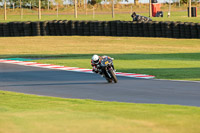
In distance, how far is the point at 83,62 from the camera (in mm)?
28031

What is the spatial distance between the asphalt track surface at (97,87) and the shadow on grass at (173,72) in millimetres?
1395

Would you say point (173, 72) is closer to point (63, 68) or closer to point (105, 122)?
point (63, 68)

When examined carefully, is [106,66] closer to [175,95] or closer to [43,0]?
[175,95]

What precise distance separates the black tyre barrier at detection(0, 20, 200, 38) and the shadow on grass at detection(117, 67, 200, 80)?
14.1m

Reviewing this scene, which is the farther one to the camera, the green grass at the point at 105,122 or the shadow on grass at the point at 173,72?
the shadow on grass at the point at 173,72

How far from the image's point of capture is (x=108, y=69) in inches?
774

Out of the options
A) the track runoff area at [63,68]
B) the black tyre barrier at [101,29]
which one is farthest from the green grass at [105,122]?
the black tyre barrier at [101,29]

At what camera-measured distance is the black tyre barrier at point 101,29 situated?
3897 cm

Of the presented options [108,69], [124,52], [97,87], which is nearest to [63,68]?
[108,69]

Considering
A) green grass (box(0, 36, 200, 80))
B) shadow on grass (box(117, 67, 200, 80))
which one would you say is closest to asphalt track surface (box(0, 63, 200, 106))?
shadow on grass (box(117, 67, 200, 80))

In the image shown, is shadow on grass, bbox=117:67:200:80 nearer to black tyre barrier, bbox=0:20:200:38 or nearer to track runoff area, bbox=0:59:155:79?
track runoff area, bbox=0:59:155:79

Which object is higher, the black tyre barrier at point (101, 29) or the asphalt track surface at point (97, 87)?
the black tyre barrier at point (101, 29)

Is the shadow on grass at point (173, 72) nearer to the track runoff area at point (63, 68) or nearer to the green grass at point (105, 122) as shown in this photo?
the track runoff area at point (63, 68)

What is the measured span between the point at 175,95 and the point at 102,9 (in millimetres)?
71726
